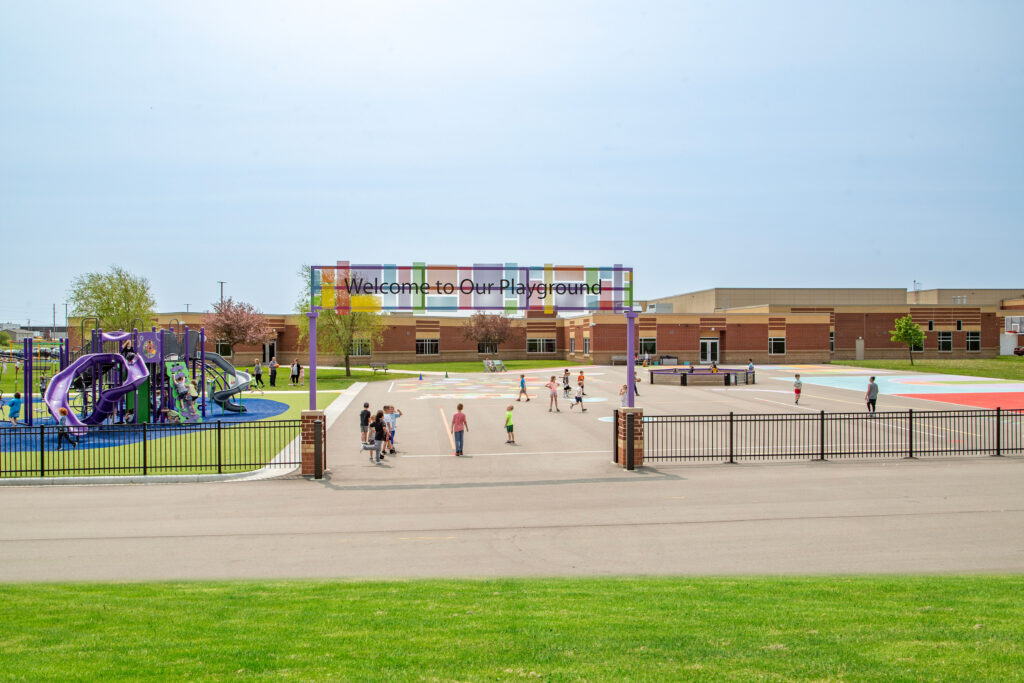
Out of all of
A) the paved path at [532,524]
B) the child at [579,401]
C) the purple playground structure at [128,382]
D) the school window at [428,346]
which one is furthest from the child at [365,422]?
the school window at [428,346]

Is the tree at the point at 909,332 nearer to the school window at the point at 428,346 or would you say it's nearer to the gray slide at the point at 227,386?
the school window at the point at 428,346

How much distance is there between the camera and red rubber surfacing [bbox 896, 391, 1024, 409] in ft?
106

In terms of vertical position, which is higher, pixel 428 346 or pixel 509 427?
pixel 428 346

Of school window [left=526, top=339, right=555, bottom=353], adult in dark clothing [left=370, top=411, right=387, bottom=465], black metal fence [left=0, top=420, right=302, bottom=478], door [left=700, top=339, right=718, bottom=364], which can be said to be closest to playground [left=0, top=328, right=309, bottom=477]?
black metal fence [left=0, top=420, right=302, bottom=478]

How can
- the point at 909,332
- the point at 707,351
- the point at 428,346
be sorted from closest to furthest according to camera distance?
the point at 909,332
the point at 707,351
the point at 428,346

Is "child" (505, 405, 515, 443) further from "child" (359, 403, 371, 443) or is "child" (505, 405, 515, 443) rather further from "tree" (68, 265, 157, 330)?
"tree" (68, 265, 157, 330)

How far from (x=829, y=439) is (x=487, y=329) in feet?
188

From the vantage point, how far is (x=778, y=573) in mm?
9344

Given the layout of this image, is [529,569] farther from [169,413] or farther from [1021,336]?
[1021,336]

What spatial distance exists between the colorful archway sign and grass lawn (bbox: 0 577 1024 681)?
1021cm

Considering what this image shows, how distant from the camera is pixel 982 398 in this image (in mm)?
35438

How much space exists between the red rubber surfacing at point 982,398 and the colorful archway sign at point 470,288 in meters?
22.3

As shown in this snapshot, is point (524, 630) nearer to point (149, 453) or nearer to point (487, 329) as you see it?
point (149, 453)

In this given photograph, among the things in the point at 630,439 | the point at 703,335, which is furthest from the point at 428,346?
the point at 630,439
